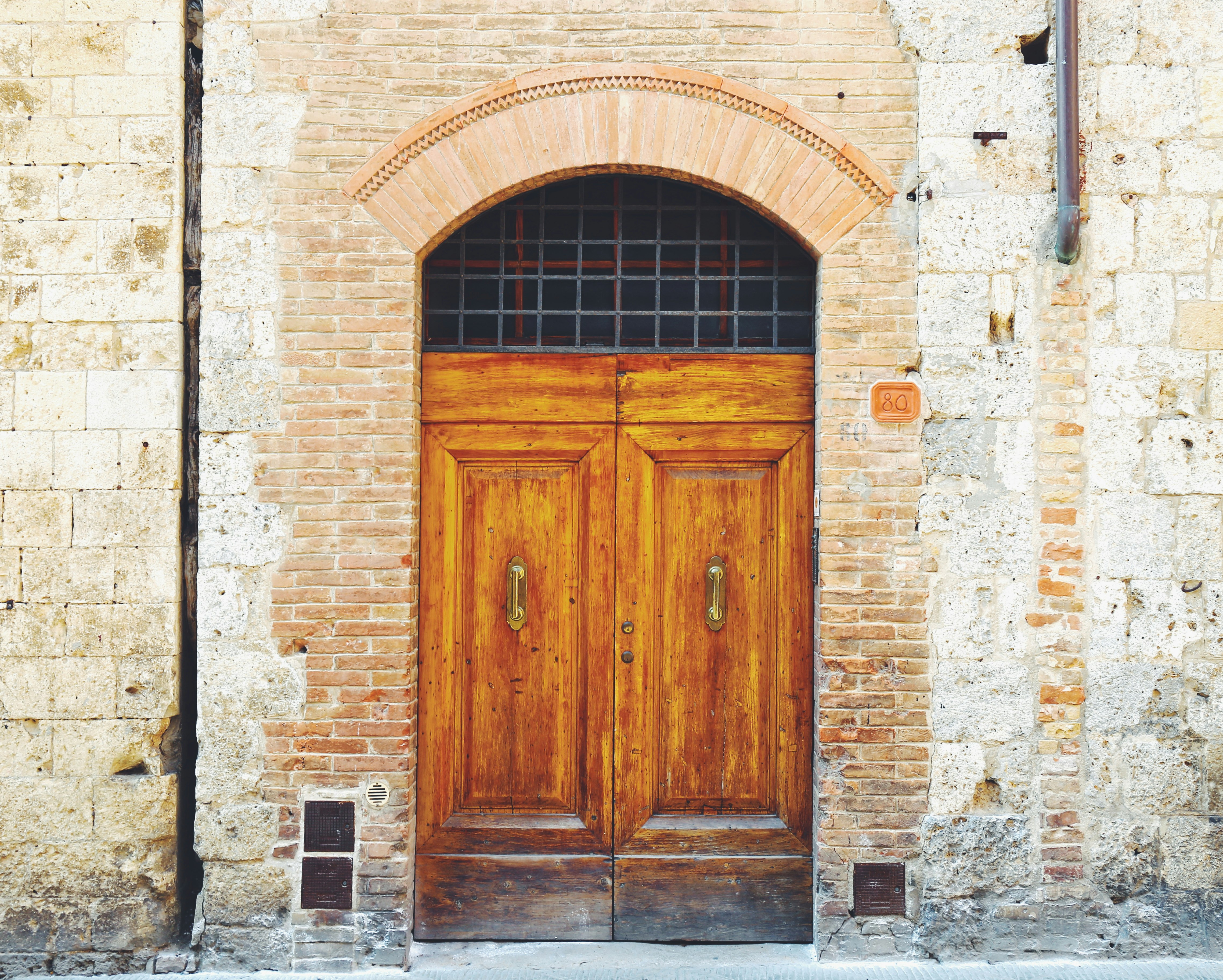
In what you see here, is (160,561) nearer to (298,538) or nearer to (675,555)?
(298,538)

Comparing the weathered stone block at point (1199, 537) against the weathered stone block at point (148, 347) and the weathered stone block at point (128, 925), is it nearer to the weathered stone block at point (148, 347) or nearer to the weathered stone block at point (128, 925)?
the weathered stone block at point (148, 347)

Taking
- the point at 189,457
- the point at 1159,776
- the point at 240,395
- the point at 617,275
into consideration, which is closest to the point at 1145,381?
the point at 1159,776

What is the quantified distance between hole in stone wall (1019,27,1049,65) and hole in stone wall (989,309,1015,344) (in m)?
1.04

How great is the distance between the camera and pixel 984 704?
3348 mm

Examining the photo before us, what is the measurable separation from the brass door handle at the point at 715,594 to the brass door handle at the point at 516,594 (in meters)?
0.78

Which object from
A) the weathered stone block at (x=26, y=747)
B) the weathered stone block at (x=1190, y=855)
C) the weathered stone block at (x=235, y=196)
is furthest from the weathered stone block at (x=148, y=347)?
the weathered stone block at (x=1190, y=855)

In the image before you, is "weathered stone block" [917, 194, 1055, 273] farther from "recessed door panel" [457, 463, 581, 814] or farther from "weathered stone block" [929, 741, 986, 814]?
"weathered stone block" [929, 741, 986, 814]

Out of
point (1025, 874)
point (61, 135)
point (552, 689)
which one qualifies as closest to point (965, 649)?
point (1025, 874)

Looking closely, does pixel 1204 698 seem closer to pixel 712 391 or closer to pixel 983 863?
pixel 983 863

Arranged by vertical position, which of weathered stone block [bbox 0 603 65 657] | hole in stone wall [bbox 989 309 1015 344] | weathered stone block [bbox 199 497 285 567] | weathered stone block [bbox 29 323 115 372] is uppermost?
hole in stone wall [bbox 989 309 1015 344]

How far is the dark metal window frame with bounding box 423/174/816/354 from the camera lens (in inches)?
142

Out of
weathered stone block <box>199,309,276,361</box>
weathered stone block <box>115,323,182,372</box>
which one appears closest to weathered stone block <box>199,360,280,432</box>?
weathered stone block <box>199,309,276,361</box>

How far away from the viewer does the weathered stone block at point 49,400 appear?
3.39m

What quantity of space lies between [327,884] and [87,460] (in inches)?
78.0
